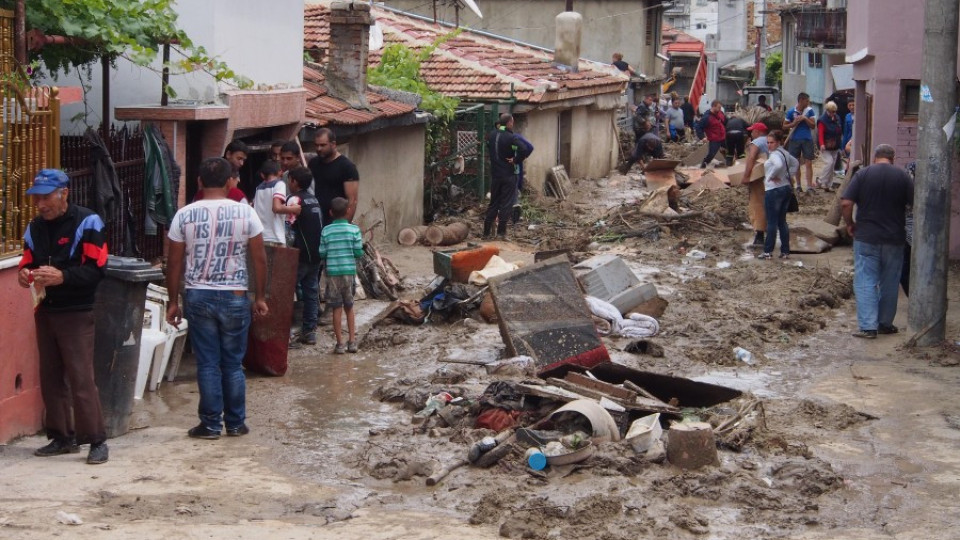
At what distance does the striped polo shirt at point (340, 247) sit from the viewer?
10.5 metres

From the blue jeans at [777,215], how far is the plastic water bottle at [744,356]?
530cm

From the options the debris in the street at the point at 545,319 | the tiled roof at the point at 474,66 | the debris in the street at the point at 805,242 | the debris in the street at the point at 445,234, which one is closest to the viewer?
the debris in the street at the point at 545,319

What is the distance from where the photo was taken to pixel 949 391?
937 cm

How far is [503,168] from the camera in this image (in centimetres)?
1842

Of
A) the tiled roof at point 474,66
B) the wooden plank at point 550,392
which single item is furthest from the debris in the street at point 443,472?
the tiled roof at point 474,66

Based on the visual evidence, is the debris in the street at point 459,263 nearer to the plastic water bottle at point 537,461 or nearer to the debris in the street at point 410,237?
the debris in the street at point 410,237

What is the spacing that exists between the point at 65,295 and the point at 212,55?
457cm

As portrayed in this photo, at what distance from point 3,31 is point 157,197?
269 centimetres

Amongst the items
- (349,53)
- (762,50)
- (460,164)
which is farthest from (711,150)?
(762,50)

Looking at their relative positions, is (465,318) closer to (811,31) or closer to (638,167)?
(638,167)

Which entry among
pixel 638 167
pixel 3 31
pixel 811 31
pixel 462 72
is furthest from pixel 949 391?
pixel 811 31

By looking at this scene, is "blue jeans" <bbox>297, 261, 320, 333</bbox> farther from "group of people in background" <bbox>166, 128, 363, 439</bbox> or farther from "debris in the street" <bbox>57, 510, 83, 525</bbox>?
"debris in the street" <bbox>57, 510, 83, 525</bbox>

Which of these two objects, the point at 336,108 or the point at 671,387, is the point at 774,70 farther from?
the point at 671,387

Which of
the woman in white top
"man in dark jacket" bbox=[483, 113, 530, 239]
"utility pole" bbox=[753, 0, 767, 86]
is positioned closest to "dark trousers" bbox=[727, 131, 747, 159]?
"man in dark jacket" bbox=[483, 113, 530, 239]
